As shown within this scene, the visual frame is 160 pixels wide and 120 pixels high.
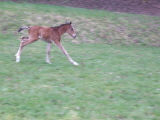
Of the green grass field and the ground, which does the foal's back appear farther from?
the ground

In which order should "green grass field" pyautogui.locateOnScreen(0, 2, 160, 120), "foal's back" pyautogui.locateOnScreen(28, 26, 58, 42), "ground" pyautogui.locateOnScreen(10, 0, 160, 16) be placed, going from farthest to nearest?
1. "ground" pyautogui.locateOnScreen(10, 0, 160, 16)
2. "foal's back" pyautogui.locateOnScreen(28, 26, 58, 42)
3. "green grass field" pyautogui.locateOnScreen(0, 2, 160, 120)

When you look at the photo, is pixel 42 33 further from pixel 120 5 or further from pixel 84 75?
pixel 120 5

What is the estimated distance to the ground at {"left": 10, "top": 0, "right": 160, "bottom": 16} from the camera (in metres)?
22.8

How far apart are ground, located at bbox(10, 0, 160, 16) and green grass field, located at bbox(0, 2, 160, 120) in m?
4.87

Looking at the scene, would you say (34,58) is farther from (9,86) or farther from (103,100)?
(103,100)

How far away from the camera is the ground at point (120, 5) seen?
74.9ft

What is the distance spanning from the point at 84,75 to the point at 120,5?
16305mm

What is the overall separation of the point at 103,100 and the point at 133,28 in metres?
12.2

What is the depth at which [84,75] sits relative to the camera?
29.8 feet

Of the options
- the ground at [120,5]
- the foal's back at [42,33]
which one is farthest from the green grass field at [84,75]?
the ground at [120,5]

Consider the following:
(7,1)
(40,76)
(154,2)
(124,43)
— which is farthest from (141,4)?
(40,76)

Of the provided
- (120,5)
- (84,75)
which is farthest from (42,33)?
(120,5)

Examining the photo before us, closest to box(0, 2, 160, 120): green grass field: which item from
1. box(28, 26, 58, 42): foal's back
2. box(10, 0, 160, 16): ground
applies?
box(28, 26, 58, 42): foal's back

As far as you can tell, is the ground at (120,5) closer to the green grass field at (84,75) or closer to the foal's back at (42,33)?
the green grass field at (84,75)
